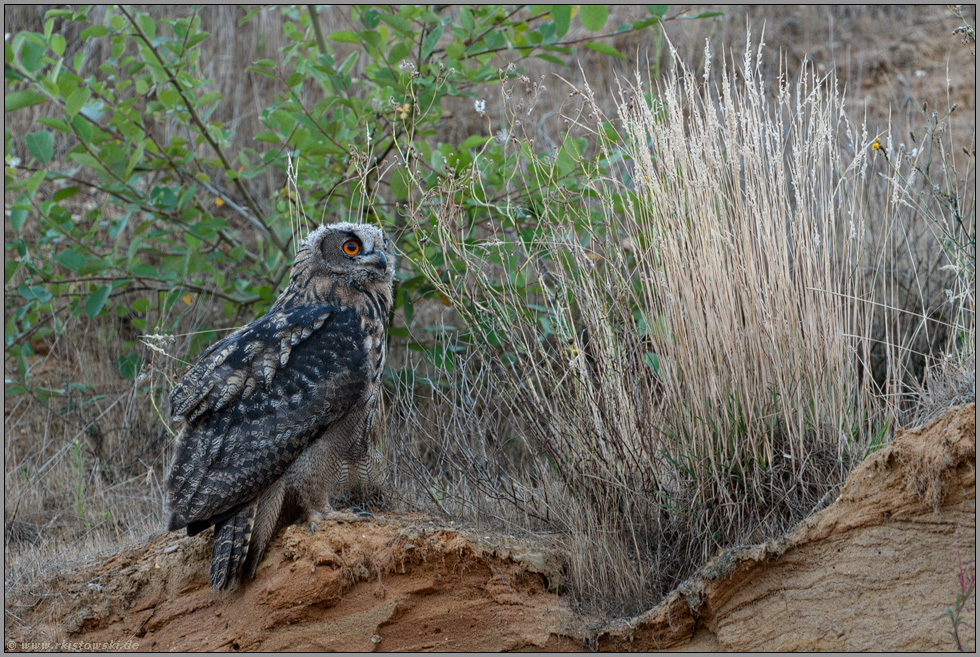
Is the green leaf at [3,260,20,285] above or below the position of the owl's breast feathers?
above

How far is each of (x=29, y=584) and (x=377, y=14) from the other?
9.89 feet

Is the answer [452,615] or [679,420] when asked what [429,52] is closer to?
[679,420]

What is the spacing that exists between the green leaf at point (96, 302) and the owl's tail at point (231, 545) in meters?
1.94

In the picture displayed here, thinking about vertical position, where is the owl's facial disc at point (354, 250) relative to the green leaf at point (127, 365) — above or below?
above

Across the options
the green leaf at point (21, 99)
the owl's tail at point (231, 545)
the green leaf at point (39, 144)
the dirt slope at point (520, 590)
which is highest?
the green leaf at point (21, 99)

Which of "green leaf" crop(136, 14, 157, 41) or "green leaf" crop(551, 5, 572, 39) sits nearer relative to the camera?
"green leaf" crop(551, 5, 572, 39)

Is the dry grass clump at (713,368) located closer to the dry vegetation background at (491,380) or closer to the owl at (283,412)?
the dry vegetation background at (491,380)

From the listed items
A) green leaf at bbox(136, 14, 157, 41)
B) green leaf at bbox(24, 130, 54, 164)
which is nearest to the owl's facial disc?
green leaf at bbox(24, 130, 54, 164)

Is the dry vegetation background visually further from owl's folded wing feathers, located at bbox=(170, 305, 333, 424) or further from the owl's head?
owl's folded wing feathers, located at bbox=(170, 305, 333, 424)

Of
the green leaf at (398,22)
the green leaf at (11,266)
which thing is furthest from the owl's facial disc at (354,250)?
the green leaf at (11,266)

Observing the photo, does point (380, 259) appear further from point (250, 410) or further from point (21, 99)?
point (21, 99)

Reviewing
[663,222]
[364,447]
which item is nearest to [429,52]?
[663,222]

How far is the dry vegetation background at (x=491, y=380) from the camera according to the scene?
10.2ft

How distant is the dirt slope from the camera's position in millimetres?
2545
